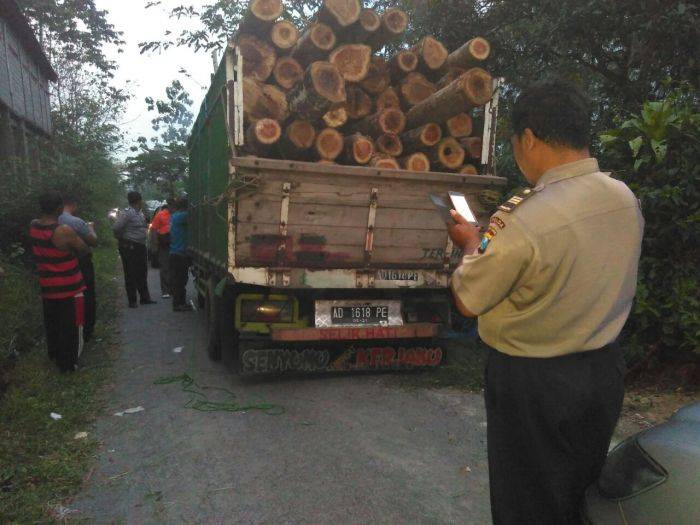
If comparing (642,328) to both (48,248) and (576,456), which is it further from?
(48,248)

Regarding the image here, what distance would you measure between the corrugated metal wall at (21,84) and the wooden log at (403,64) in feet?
36.9

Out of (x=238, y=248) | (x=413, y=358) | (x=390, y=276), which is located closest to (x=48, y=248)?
(x=238, y=248)

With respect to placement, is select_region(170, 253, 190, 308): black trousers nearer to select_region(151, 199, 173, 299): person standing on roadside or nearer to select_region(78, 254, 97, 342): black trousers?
select_region(151, 199, 173, 299): person standing on roadside

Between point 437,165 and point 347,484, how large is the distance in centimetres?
295

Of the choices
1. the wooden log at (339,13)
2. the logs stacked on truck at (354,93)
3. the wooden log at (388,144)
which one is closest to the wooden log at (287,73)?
the logs stacked on truck at (354,93)

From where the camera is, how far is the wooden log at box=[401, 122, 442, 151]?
4867 mm

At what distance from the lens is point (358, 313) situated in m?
4.84

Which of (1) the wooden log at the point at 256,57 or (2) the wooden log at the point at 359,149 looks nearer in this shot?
(2) the wooden log at the point at 359,149

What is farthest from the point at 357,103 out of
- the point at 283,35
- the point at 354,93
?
the point at 283,35

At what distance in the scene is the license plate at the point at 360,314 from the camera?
15.7 ft

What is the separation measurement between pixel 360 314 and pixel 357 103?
191cm

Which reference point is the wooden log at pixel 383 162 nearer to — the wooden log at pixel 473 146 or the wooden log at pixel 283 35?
the wooden log at pixel 473 146

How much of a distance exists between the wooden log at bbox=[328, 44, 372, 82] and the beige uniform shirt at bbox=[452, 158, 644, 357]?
3428mm

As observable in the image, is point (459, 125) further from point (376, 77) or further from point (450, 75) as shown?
point (376, 77)
